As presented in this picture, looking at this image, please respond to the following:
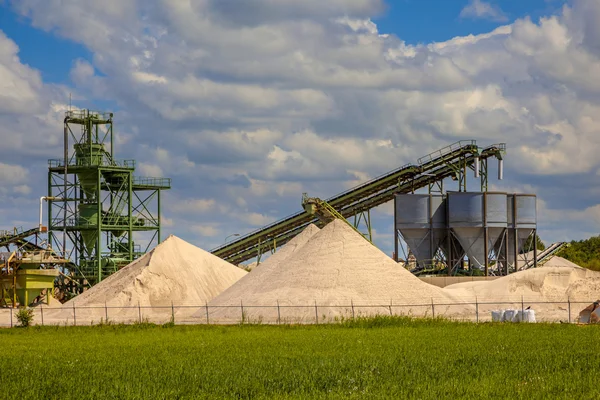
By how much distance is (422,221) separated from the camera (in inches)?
2645

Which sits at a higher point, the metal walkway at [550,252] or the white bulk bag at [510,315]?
the metal walkway at [550,252]

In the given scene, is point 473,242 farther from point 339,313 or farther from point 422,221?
point 339,313

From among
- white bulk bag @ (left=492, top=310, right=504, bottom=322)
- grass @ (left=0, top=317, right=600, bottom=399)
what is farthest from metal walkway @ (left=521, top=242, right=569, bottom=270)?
grass @ (left=0, top=317, right=600, bottom=399)

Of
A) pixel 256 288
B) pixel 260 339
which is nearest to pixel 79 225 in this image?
pixel 256 288

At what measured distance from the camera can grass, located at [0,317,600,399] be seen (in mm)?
20828

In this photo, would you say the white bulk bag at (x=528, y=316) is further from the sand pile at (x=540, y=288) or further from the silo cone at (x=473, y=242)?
the silo cone at (x=473, y=242)

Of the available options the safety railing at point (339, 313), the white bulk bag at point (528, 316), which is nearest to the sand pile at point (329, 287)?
the safety railing at point (339, 313)

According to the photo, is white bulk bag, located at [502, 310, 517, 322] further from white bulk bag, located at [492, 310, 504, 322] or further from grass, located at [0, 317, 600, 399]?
grass, located at [0, 317, 600, 399]

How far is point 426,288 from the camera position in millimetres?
50000

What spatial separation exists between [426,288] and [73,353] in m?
24.2

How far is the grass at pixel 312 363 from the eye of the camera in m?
20.8

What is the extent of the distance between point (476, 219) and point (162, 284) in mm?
22636

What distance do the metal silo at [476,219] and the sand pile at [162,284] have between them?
15.8 meters

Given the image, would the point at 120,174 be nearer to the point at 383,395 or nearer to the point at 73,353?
the point at 73,353
